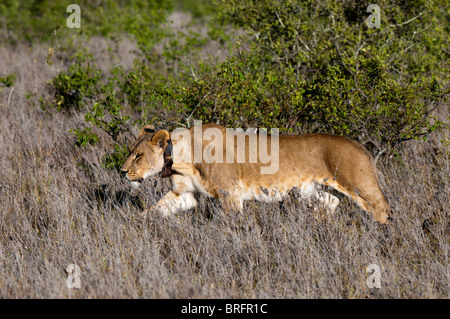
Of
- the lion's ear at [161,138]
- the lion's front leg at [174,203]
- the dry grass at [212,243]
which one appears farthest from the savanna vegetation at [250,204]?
the lion's ear at [161,138]

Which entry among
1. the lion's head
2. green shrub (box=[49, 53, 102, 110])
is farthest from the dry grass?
green shrub (box=[49, 53, 102, 110])

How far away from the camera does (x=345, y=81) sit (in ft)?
22.5

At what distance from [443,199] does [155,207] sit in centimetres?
347

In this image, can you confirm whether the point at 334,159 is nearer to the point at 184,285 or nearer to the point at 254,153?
the point at 254,153

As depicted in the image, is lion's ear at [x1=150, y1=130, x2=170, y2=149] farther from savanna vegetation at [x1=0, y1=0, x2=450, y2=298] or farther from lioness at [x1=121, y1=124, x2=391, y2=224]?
savanna vegetation at [x1=0, y1=0, x2=450, y2=298]

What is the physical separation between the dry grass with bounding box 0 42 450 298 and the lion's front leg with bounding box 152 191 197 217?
0.13 meters

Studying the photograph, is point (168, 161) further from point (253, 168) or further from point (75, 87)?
point (75, 87)

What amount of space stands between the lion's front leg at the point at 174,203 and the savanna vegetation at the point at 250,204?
14 centimetres

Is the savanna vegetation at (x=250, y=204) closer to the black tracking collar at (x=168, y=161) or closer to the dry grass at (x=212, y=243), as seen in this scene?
the dry grass at (x=212, y=243)

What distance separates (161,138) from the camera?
5570 millimetres

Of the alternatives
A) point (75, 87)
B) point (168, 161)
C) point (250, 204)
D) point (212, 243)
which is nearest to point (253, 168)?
point (250, 204)

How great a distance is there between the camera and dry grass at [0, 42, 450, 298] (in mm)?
4445
